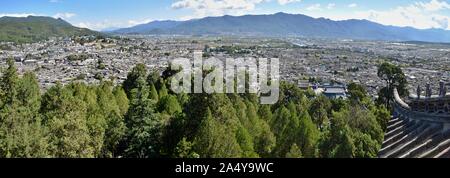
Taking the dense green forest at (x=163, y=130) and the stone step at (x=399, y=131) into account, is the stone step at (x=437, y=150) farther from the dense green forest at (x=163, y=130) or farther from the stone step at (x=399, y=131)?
the dense green forest at (x=163, y=130)

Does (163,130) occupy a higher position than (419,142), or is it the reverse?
(419,142)

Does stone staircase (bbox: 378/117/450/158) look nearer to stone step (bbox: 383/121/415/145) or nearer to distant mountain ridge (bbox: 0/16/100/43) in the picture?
stone step (bbox: 383/121/415/145)

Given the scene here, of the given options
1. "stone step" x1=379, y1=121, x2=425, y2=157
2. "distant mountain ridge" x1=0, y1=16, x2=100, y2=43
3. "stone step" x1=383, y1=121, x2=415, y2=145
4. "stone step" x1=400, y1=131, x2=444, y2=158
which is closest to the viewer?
"stone step" x1=400, y1=131, x2=444, y2=158

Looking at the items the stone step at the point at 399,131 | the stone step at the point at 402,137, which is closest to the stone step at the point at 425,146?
the stone step at the point at 402,137

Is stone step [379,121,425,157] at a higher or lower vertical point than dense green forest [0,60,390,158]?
higher

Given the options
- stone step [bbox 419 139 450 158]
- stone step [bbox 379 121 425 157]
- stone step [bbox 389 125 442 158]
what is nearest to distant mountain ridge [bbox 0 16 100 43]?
stone step [bbox 379 121 425 157]

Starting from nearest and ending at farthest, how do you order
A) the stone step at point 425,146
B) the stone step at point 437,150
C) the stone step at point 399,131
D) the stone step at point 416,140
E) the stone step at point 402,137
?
the stone step at point 437,150
the stone step at point 425,146
the stone step at point 416,140
the stone step at point 402,137
the stone step at point 399,131

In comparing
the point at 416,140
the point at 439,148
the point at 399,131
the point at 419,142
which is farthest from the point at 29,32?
the point at 439,148

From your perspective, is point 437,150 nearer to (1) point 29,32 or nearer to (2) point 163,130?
(2) point 163,130

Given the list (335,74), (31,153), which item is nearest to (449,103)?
(31,153)
